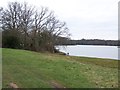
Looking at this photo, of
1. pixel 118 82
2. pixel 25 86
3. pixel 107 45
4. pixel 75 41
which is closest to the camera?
pixel 25 86

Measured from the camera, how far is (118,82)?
20844 millimetres

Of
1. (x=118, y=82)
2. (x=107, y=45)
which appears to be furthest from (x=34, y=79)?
(x=107, y=45)

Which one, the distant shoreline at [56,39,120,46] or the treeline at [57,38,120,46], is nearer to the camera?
the treeline at [57,38,120,46]

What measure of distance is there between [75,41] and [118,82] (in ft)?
216

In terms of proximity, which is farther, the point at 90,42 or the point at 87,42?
the point at 87,42

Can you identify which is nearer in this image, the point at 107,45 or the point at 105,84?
the point at 105,84

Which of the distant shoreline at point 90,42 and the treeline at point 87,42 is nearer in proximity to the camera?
the treeline at point 87,42

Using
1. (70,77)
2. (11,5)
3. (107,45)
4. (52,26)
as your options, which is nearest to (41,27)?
(52,26)

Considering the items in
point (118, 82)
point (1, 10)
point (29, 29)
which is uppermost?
point (1, 10)

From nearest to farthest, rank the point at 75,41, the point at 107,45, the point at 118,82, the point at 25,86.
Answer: the point at 25,86 → the point at 118,82 → the point at 107,45 → the point at 75,41

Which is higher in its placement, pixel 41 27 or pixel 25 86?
pixel 41 27

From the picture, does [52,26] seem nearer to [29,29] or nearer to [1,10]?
[29,29]

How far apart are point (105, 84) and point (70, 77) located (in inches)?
99.4

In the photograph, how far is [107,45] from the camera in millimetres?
80250
